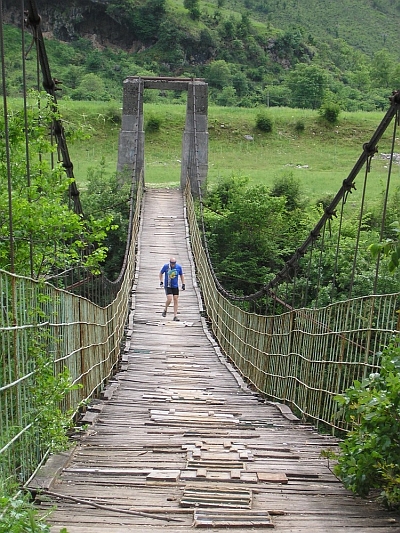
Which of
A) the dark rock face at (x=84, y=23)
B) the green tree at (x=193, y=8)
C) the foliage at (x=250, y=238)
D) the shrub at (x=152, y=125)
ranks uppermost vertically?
the green tree at (x=193, y=8)

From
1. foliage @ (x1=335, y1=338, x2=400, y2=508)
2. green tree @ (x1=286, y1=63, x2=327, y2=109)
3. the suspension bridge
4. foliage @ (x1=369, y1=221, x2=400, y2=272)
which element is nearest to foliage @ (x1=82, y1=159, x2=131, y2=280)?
the suspension bridge

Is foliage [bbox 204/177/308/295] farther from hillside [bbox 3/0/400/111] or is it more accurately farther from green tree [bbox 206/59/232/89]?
green tree [bbox 206/59/232/89]

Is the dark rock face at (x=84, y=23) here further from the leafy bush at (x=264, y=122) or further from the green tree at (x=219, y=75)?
the leafy bush at (x=264, y=122)

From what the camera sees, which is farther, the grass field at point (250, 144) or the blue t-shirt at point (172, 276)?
the grass field at point (250, 144)

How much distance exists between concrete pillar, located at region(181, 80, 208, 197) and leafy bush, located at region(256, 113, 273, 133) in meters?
9.69

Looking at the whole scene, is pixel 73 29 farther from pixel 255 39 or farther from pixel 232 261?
pixel 232 261

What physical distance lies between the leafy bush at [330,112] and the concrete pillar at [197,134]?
36.6 feet

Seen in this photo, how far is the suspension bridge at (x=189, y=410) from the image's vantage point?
278cm

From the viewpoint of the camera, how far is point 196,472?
331 centimetres

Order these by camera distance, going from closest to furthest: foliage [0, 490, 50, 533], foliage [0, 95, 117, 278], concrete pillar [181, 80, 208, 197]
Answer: foliage [0, 490, 50, 533]
foliage [0, 95, 117, 278]
concrete pillar [181, 80, 208, 197]

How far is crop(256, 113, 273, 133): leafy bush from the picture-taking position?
30047mm

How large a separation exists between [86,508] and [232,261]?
44.7 feet

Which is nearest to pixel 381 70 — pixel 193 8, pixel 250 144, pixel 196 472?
pixel 193 8

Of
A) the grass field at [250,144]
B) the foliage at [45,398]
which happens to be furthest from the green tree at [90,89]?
the foliage at [45,398]
